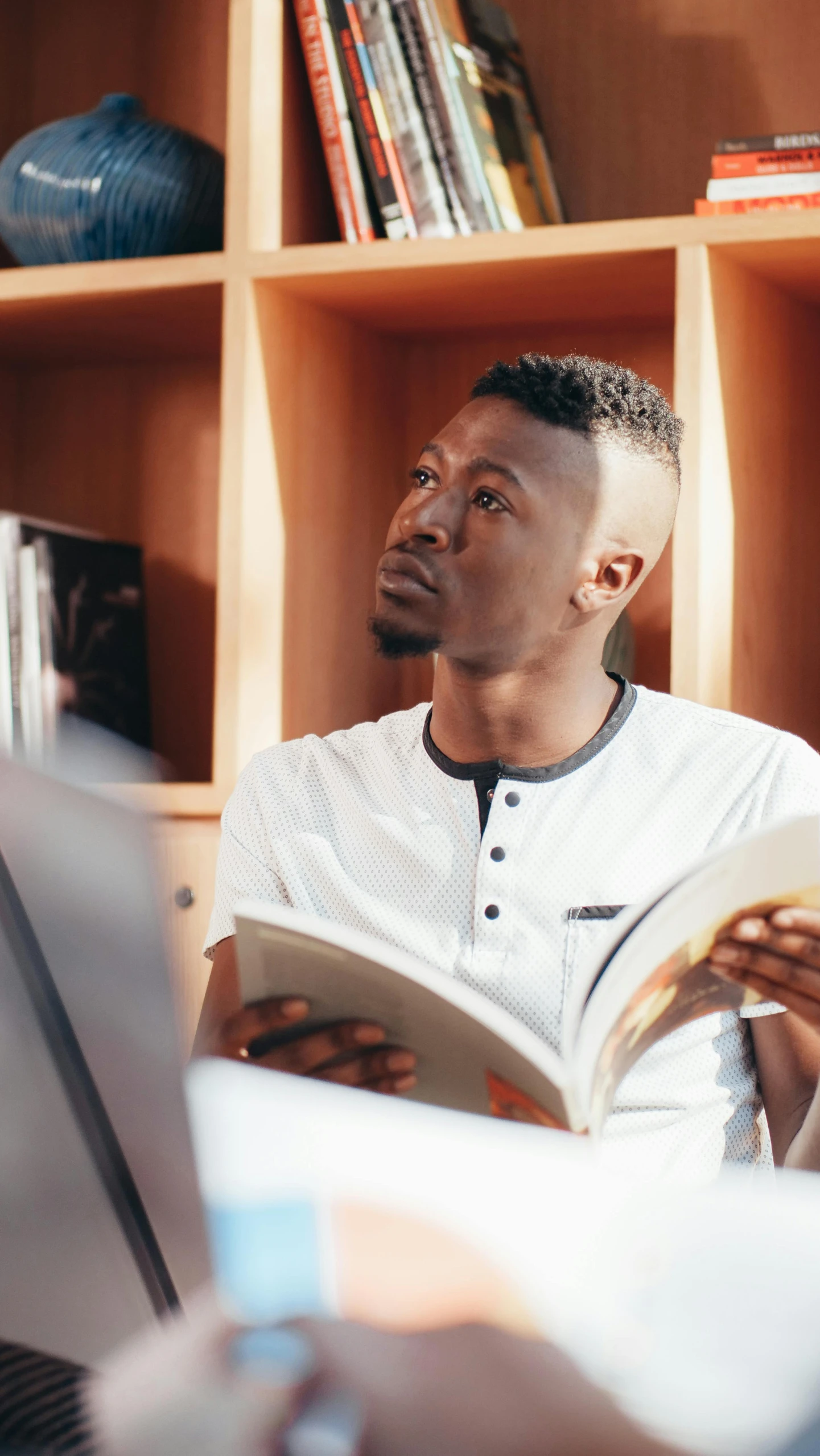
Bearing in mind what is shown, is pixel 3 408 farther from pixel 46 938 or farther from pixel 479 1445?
pixel 479 1445

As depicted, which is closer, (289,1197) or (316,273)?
(289,1197)

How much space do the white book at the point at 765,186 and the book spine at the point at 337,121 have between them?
0.36 m

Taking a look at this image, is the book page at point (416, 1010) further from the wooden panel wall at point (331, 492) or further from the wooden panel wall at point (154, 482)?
the wooden panel wall at point (154, 482)

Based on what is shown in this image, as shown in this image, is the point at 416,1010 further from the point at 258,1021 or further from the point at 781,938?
the point at 781,938

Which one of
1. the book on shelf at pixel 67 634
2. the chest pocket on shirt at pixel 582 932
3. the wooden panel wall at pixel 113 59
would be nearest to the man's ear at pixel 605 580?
the chest pocket on shirt at pixel 582 932

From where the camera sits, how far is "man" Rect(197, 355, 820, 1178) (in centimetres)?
106

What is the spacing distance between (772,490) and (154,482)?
2.75 ft

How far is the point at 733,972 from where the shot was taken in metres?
0.84

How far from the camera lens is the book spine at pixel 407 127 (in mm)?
1442

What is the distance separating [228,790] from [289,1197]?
35.7 inches

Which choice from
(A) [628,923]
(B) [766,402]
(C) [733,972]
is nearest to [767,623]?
(B) [766,402]

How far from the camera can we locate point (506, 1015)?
2.29 feet

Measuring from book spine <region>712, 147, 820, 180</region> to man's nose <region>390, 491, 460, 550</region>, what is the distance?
0.46 m

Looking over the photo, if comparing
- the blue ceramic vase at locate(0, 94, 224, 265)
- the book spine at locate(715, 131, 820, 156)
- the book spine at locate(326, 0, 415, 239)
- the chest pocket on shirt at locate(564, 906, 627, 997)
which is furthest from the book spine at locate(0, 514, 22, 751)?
the book spine at locate(715, 131, 820, 156)
